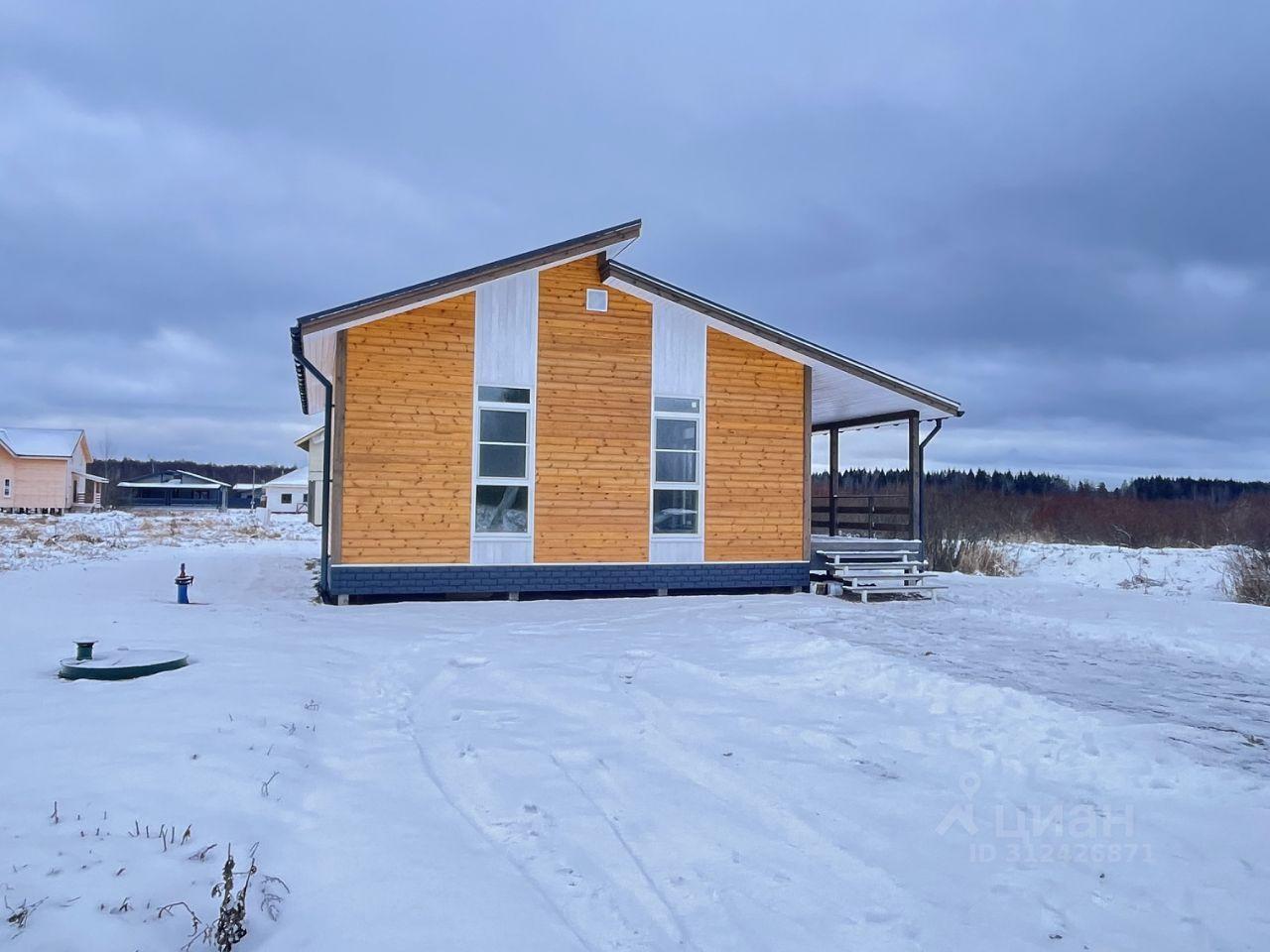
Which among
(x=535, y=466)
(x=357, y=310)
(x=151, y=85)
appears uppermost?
(x=151, y=85)

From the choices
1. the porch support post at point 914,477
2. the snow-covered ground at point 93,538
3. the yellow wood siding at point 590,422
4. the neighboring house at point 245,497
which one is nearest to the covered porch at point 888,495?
the porch support post at point 914,477

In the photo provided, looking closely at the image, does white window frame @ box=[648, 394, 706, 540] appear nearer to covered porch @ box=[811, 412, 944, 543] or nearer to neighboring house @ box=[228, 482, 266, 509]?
covered porch @ box=[811, 412, 944, 543]

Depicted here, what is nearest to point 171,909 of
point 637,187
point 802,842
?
point 802,842

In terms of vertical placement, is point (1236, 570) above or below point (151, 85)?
below

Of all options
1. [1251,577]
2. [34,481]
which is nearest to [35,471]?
[34,481]

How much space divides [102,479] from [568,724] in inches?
2796

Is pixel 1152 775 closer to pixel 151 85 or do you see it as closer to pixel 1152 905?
pixel 1152 905

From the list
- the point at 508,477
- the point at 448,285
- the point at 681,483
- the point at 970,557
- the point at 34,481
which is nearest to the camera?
the point at 448,285

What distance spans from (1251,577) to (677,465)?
10889 millimetres

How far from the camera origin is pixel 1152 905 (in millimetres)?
3133

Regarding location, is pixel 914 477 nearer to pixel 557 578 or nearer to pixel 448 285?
pixel 557 578

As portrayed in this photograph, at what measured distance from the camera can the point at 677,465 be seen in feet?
39.9

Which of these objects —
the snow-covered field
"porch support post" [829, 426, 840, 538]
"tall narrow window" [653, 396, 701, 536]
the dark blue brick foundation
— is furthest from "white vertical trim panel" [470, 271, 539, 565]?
"porch support post" [829, 426, 840, 538]

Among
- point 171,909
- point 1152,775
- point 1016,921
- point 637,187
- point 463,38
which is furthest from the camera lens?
point 637,187
